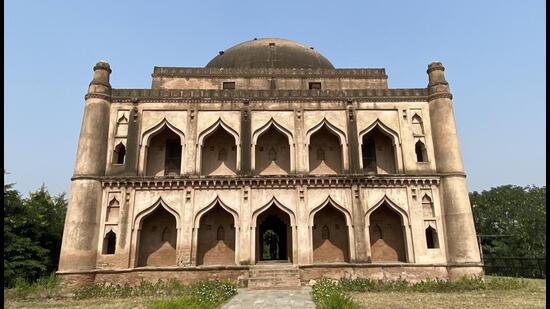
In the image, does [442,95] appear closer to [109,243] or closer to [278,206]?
[278,206]

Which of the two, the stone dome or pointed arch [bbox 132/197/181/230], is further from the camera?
the stone dome

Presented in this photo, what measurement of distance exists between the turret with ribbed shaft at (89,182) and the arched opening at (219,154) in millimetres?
4874

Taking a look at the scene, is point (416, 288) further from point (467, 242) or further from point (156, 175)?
point (156, 175)

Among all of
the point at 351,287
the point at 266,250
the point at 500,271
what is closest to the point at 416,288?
the point at 351,287

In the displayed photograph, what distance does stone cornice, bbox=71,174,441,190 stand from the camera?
17938 millimetres

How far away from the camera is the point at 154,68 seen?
76.5 feet

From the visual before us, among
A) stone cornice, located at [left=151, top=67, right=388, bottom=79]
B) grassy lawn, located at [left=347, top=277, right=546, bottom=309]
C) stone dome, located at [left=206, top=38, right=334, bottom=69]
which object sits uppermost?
stone dome, located at [left=206, top=38, right=334, bottom=69]

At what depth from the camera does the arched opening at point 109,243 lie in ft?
56.8

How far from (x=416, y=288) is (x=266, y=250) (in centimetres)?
3372

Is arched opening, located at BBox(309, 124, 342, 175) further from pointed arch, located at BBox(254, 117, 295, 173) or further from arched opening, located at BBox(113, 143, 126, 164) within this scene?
arched opening, located at BBox(113, 143, 126, 164)

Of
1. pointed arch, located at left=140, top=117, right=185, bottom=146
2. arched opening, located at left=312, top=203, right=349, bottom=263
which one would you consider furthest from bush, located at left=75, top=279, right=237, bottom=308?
pointed arch, located at left=140, top=117, right=185, bottom=146

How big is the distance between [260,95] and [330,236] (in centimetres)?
799

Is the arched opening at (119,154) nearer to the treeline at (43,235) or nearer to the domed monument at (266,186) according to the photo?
the domed monument at (266,186)

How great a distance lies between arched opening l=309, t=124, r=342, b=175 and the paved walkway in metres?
6.73
